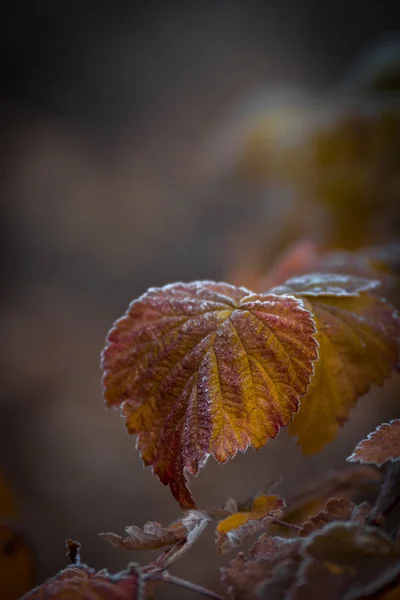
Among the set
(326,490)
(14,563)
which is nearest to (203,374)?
(326,490)

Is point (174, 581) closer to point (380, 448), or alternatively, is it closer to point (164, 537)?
point (164, 537)

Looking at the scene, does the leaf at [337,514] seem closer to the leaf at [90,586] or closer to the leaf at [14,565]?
the leaf at [90,586]

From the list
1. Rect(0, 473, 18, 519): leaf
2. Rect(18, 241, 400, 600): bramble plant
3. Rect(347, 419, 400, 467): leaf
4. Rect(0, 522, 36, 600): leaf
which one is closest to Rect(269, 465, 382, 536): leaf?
Rect(18, 241, 400, 600): bramble plant

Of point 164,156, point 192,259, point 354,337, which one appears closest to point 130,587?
point 354,337

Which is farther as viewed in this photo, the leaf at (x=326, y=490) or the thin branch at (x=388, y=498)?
the leaf at (x=326, y=490)

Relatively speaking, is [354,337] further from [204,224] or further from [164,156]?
[164,156]

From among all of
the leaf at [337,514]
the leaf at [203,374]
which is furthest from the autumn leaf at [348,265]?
the leaf at [337,514]

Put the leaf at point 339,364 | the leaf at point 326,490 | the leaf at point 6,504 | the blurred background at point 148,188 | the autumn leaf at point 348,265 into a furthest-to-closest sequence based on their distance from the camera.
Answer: the blurred background at point 148,188 → the leaf at point 6,504 → the autumn leaf at point 348,265 → the leaf at point 326,490 → the leaf at point 339,364
